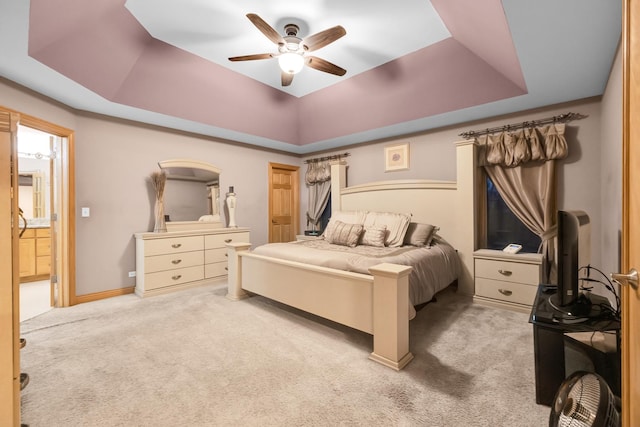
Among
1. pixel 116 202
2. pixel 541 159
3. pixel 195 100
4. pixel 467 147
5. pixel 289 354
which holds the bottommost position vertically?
pixel 289 354

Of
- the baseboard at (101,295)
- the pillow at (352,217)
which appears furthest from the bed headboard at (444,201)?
the baseboard at (101,295)

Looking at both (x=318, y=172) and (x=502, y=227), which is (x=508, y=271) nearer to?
(x=502, y=227)

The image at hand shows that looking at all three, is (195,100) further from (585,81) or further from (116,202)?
(585,81)

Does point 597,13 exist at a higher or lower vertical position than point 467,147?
higher

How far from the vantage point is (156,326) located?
2555mm

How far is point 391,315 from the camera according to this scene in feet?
6.14

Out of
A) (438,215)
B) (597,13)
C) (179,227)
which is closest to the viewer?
(597,13)

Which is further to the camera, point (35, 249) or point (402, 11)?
point (35, 249)

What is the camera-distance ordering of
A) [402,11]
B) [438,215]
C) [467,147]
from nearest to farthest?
[402,11] < [467,147] < [438,215]

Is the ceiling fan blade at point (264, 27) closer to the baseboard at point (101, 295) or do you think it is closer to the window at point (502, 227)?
the window at point (502, 227)

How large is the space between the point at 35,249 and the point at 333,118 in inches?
200

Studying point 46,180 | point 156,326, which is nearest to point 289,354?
point 156,326

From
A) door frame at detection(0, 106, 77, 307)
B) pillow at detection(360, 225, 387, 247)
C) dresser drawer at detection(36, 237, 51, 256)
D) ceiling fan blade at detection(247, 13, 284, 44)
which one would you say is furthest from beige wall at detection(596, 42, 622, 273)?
dresser drawer at detection(36, 237, 51, 256)

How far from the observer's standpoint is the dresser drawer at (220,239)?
3.95 meters
